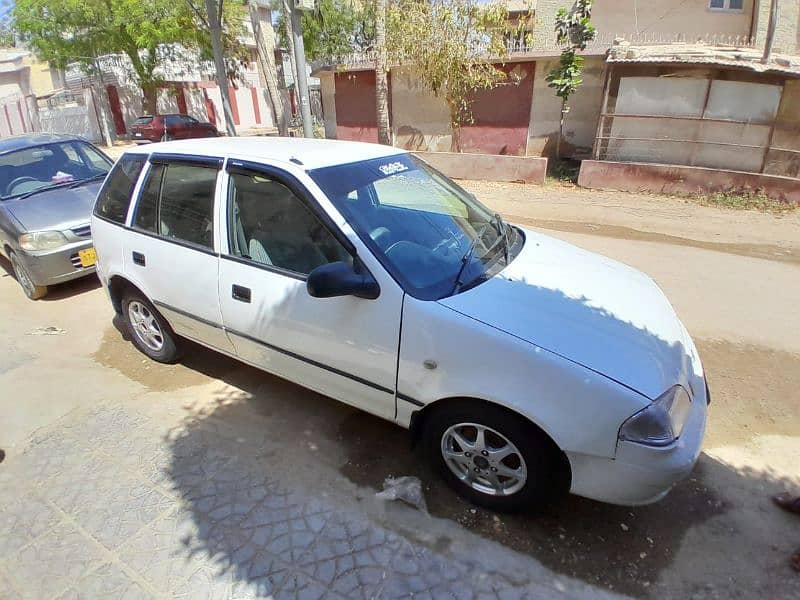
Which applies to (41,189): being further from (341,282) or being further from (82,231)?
(341,282)

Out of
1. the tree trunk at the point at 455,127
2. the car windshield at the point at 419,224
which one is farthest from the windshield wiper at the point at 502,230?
the tree trunk at the point at 455,127

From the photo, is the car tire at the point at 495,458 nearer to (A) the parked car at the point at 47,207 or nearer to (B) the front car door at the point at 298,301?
(B) the front car door at the point at 298,301

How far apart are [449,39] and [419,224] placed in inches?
413

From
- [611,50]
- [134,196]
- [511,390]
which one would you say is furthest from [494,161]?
[511,390]

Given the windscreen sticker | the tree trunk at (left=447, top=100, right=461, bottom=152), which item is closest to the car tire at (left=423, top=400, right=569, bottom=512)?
the windscreen sticker

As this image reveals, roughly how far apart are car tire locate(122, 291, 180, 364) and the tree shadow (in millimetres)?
853

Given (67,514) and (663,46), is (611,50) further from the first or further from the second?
(67,514)

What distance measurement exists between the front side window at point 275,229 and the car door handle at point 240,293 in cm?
19

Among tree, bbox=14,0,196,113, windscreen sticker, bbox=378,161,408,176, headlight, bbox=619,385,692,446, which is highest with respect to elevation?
tree, bbox=14,0,196,113

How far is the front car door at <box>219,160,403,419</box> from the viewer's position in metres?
2.47

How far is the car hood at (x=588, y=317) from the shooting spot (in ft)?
7.03

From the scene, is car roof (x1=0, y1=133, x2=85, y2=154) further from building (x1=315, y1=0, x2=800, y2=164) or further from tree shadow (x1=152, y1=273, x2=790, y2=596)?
building (x1=315, y1=0, x2=800, y2=164)

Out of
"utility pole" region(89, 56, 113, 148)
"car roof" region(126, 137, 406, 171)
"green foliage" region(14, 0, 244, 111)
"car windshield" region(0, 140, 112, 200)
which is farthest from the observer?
"utility pole" region(89, 56, 113, 148)

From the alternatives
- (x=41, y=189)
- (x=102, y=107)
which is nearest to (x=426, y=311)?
(x=41, y=189)
